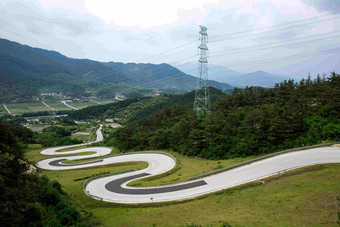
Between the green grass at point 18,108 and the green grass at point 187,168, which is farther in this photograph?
the green grass at point 18,108

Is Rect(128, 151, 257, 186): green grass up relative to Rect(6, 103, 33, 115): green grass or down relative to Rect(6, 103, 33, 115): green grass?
down

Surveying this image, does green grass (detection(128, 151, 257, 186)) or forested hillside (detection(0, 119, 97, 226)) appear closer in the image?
forested hillside (detection(0, 119, 97, 226))

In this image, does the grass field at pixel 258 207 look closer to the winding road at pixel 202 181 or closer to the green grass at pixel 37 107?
the winding road at pixel 202 181

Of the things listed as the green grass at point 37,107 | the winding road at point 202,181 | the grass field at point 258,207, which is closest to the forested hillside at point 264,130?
the winding road at point 202,181

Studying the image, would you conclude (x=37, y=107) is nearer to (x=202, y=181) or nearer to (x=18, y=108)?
(x=18, y=108)

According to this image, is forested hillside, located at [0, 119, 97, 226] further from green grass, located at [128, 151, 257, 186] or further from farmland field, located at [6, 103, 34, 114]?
farmland field, located at [6, 103, 34, 114]

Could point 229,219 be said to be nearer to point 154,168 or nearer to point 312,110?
point 154,168

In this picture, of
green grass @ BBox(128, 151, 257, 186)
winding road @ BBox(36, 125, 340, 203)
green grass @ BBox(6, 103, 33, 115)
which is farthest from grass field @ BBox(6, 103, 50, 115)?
green grass @ BBox(128, 151, 257, 186)

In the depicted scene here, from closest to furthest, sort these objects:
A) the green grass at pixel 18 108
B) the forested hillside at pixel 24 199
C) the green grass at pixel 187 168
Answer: the forested hillside at pixel 24 199 < the green grass at pixel 187 168 < the green grass at pixel 18 108
